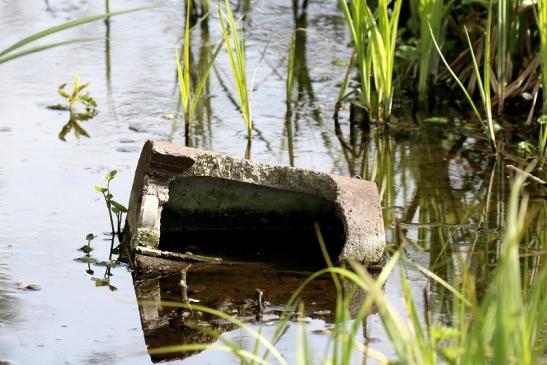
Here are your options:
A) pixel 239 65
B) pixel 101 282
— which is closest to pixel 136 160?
pixel 239 65

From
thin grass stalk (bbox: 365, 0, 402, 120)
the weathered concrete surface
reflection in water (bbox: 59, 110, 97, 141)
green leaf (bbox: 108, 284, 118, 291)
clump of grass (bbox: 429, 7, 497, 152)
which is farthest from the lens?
reflection in water (bbox: 59, 110, 97, 141)

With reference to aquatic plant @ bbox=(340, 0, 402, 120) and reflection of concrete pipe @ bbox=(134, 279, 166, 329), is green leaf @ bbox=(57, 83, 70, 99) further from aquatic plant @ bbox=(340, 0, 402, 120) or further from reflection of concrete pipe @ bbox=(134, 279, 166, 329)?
reflection of concrete pipe @ bbox=(134, 279, 166, 329)

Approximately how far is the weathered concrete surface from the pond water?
0.43ft

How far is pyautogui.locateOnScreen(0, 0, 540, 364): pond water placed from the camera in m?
3.02

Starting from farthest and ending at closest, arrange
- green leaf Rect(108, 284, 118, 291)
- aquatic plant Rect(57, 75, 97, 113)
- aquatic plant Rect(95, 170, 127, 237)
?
aquatic plant Rect(57, 75, 97, 113) < aquatic plant Rect(95, 170, 127, 237) < green leaf Rect(108, 284, 118, 291)

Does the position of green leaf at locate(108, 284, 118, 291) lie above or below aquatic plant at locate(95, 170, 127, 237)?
below

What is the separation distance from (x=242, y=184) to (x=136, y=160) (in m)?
0.85

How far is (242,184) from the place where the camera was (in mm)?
3643

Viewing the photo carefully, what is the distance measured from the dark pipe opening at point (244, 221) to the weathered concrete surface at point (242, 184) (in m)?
0.05

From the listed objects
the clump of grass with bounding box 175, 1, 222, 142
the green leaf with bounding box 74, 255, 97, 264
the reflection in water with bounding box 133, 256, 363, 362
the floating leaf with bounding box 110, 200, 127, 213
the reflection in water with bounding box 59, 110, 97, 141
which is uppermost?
the clump of grass with bounding box 175, 1, 222, 142

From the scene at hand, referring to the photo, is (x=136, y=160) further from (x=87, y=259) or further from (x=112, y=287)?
(x=112, y=287)

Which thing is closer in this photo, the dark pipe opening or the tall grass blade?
the dark pipe opening

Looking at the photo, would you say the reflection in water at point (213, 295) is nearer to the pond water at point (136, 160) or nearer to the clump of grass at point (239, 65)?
the pond water at point (136, 160)

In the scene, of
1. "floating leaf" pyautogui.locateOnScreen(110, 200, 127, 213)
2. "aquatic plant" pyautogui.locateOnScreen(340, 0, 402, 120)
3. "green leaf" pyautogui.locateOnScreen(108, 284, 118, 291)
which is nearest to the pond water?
"green leaf" pyautogui.locateOnScreen(108, 284, 118, 291)
